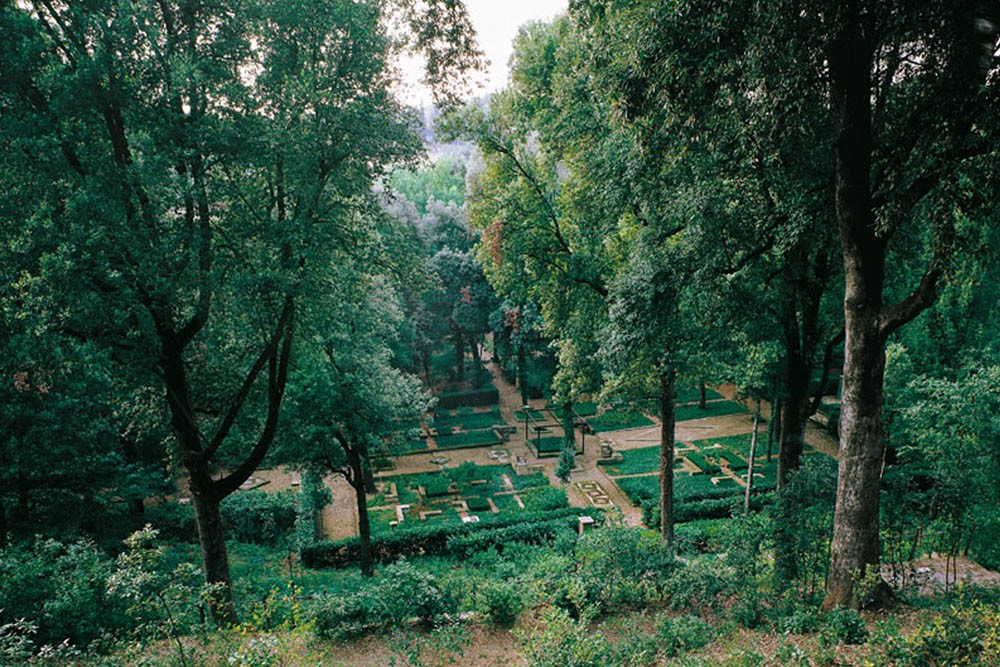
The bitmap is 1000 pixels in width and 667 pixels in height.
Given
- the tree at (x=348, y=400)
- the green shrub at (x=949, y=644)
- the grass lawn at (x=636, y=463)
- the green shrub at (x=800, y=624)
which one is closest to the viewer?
the green shrub at (x=949, y=644)

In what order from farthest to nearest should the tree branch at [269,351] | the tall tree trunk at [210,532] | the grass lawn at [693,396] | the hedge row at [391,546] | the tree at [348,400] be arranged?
the grass lawn at [693,396], the hedge row at [391,546], the tree at [348,400], the tall tree trunk at [210,532], the tree branch at [269,351]

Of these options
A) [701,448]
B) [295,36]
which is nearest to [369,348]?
[295,36]

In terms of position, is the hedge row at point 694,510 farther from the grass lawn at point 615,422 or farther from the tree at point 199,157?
the tree at point 199,157

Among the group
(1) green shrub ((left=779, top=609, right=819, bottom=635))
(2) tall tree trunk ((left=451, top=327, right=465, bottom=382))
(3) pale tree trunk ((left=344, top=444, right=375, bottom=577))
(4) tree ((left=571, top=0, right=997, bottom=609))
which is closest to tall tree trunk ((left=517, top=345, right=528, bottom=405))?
(2) tall tree trunk ((left=451, top=327, right=465, bottom=382))

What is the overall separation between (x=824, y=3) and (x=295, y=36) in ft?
26.3

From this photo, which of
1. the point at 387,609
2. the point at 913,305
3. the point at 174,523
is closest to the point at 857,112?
the point at 913,305

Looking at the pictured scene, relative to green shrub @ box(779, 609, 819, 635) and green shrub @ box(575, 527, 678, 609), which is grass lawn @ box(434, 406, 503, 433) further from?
green shrub @ box(779, 609, 819, 635)

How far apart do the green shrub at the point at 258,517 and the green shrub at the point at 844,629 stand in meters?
16.8

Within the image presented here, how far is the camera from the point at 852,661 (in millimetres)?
6461

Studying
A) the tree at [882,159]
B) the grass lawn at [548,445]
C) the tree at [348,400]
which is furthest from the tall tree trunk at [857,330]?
the grass lawn at [548,445]

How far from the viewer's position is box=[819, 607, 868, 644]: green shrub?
23.1 ft

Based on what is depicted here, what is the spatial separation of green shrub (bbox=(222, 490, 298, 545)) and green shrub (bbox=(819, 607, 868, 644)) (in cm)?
1681

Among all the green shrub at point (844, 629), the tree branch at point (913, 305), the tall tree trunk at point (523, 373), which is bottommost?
the green shrub at point (844, 629)

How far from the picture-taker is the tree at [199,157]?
830cm
